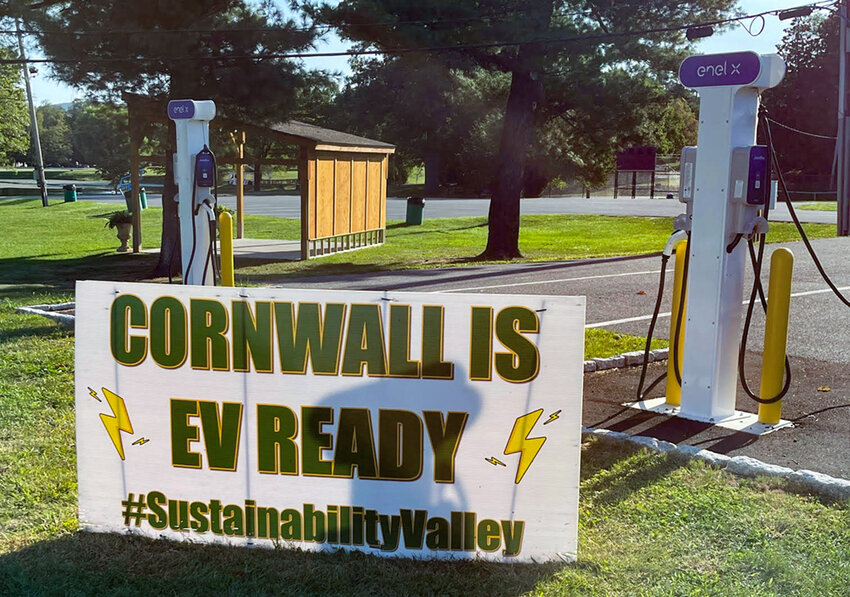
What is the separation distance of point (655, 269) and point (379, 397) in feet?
39.2

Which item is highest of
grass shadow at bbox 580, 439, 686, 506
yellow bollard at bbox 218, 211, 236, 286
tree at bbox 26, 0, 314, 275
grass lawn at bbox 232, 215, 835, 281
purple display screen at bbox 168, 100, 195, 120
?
tree at bbox 26, 0, 314, 275

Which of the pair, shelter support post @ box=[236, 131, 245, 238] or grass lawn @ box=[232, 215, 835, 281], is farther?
shelter support post @ box=[236, 131, 245, 238]

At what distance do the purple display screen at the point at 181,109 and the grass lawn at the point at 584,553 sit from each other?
133 inches

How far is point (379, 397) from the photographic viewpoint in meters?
4.11

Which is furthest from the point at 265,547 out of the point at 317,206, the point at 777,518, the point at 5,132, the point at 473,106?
the point at 5,132

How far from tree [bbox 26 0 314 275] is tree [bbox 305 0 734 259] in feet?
4.89

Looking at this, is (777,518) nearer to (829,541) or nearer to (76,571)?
(829,541)

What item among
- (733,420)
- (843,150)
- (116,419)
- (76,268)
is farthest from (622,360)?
(76,268)

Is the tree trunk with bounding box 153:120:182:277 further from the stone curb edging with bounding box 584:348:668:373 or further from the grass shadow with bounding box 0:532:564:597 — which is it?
the grass shadow with bounding box 0:532:564:597

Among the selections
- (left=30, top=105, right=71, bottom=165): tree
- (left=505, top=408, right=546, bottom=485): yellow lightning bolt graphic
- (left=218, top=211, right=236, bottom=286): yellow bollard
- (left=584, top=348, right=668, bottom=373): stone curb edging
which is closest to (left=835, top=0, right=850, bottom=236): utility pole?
(left=584, top=348, right=668, bottom=373): stone curb edging

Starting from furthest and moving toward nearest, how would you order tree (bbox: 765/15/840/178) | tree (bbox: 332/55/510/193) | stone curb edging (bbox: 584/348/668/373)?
tree (bbox: 765/15/840/178) → tree (bbox: 332/55/510/193) → stone curb edging (bbox: 584/348/668/373)

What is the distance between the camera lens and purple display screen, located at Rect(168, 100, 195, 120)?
799 centimetres

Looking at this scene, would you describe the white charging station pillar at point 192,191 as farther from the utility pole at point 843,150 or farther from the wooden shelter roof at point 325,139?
the utility pole at point 843,150

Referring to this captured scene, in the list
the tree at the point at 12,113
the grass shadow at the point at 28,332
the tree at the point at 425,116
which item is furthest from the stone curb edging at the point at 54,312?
the tree at the point at 425,116
